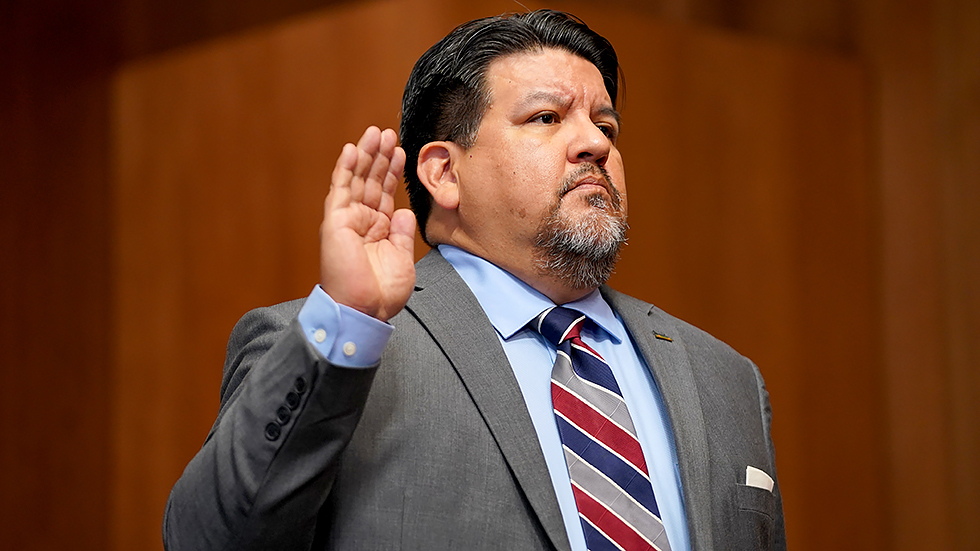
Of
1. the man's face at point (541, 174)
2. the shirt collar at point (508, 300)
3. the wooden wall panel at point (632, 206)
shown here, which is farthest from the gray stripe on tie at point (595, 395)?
Result: the wooden wall panel at point (632, 206)

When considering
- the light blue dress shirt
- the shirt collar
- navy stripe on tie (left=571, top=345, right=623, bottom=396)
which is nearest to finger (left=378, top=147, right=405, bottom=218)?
the light blue dress shirt

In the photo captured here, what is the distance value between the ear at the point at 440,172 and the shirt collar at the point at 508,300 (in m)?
0.09

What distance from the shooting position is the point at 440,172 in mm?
1636

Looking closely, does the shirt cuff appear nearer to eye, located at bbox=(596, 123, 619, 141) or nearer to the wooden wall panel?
eye, located at bbox=(596, 123, 619, 141)

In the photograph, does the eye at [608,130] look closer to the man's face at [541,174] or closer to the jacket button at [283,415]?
the man's face at [541,174]

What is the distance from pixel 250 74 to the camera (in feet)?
7.88

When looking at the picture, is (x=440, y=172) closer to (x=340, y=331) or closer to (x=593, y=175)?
(x=593, y=175)

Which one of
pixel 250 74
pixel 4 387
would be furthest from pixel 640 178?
pixel 4 387

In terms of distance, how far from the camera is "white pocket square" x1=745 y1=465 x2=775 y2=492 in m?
1.42

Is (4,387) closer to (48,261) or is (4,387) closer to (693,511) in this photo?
(48,261)

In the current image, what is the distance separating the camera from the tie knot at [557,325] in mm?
1407

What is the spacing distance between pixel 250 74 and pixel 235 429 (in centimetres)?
157

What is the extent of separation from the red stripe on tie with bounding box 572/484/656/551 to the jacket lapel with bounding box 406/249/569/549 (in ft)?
0.21

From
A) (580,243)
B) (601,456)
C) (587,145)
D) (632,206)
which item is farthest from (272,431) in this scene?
(632,206)
